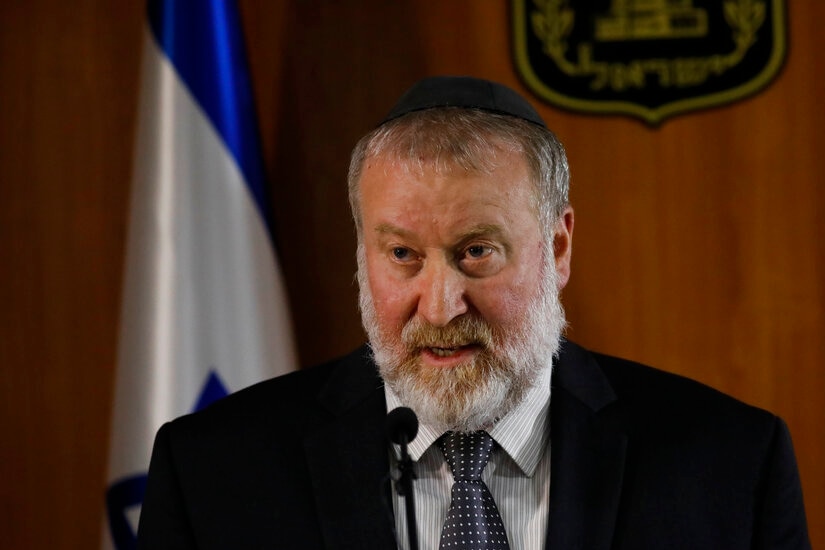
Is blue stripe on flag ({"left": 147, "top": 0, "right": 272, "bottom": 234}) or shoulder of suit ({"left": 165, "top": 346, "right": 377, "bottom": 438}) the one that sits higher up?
blue stripe on flag ({"left": 147, "top": 0, "right": 272, "bottom": 234})

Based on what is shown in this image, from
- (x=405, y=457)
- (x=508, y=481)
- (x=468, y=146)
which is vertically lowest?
(x=508, y=481)

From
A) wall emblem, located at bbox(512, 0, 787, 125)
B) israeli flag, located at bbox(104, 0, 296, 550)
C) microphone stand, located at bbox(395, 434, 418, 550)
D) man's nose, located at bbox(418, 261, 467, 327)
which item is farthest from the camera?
wall emblem, located at bbox(512, 0, 787, 125)

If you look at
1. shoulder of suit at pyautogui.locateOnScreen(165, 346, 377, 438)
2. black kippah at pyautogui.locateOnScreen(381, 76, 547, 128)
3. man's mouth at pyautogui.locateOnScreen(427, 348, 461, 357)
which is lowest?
shoulder of suit at pyautogui.locateOnScreen(165, 346, 377, 438)

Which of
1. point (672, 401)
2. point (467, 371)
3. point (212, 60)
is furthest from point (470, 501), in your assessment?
point (212, 60)

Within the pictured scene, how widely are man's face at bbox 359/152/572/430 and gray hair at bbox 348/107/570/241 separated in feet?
0.06

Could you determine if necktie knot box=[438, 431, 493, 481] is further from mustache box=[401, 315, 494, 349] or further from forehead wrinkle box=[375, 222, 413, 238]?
forehead wrinkle box=[375, 222, 413, 238]

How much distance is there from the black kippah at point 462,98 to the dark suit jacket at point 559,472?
18.6 inches

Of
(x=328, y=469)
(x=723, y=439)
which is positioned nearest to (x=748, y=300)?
(x=723, y=439)

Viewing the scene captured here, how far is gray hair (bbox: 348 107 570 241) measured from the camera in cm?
176

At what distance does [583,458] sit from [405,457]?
0.53 meters

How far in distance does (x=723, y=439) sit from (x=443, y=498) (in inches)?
19.9

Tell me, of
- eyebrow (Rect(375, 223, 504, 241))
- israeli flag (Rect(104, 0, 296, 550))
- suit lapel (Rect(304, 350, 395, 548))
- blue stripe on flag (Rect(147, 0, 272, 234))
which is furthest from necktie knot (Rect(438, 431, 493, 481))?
blue stripe on flag (Rect(147, 0, 272, 234))

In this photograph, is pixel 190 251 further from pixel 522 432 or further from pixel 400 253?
pixel 522 432

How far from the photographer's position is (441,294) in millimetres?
1705
